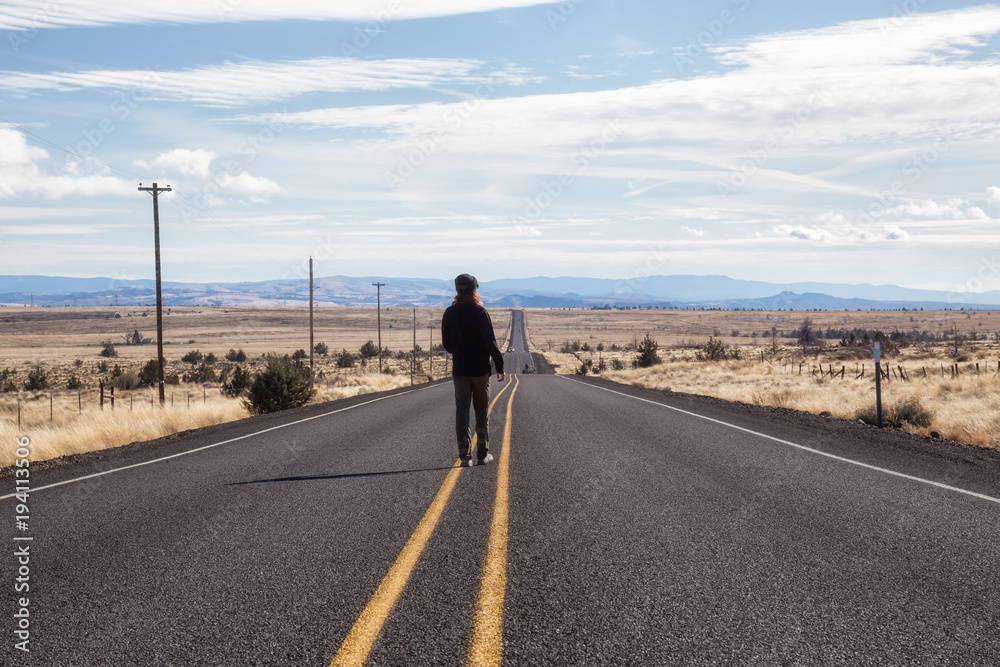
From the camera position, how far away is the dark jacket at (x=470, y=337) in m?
8.65

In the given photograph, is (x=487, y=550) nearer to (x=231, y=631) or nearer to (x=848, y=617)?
(x=231, y=631)

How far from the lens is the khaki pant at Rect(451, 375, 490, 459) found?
8.70 meters

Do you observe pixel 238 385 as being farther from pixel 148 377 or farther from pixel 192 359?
pixel 192 359

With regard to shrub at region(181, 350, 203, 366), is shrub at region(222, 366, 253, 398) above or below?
above

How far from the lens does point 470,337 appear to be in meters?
8.68

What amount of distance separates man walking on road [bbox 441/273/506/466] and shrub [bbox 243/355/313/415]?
15.1m

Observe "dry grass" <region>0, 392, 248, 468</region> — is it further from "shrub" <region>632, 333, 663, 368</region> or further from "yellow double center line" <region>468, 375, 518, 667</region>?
"shrub" <region>632, 333, 663, 368</region>

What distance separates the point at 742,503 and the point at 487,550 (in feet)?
9.38


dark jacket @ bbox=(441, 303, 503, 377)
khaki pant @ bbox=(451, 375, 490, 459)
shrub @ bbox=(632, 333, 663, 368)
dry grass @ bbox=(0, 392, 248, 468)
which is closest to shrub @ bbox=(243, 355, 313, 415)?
dry grass @ bbox=(0, 392, 248, 468)

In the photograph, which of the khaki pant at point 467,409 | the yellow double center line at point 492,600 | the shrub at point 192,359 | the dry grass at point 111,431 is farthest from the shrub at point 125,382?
the yellow double center line at point 492,600

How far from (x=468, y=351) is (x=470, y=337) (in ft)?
0.58

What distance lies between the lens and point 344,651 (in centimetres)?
346

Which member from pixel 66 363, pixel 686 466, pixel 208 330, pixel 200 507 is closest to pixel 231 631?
pixel 200 507

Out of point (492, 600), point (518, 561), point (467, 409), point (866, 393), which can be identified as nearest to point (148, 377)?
point (866, 393)
